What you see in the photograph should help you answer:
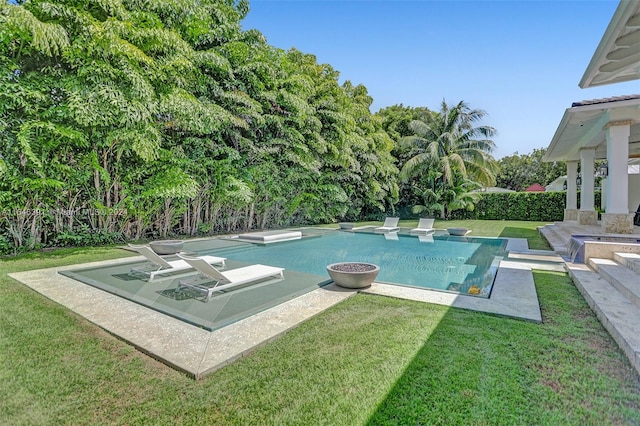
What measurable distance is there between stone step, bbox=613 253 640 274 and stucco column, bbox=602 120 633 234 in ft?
11.8

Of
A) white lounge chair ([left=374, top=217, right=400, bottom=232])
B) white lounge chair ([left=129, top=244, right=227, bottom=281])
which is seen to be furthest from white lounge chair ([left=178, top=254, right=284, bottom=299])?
white lounge chair ([left=374, top=217, right=400, bottom=232])

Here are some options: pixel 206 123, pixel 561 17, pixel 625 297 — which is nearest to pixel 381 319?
pixel 625 297

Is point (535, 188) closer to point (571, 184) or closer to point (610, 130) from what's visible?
point (571, 184)

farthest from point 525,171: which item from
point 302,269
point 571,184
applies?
point 302,269

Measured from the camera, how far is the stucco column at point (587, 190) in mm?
13695

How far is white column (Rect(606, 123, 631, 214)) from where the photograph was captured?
30.8 feet

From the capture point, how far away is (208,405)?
2715mm

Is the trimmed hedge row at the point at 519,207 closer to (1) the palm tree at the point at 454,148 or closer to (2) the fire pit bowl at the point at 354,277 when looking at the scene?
(1) the palm tree at the point at 454,148

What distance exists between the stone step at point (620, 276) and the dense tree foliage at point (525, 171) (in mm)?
48640

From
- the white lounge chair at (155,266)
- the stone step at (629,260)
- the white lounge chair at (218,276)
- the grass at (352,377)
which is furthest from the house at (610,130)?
the white lounge chair at (155,266)

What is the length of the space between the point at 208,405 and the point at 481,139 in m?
26.3

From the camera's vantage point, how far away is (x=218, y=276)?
5.82 metres

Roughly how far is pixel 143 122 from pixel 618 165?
14350 mm

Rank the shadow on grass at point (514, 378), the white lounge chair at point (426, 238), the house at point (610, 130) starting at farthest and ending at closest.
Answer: the white lounge chair at point (426, 238), the house at point (610, 130), the shadow on grass at point (514, 378)
